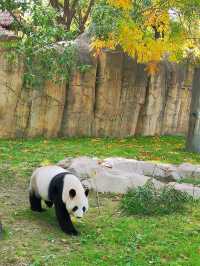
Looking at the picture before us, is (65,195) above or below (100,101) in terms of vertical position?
below

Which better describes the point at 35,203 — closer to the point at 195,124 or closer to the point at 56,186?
the point at 56,186

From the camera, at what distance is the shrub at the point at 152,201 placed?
24.5ft

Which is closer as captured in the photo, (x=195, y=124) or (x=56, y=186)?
(x=56, y=186)

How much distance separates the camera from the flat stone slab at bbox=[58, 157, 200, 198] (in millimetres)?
8672

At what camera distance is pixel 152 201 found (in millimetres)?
7574

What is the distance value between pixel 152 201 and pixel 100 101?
775cm

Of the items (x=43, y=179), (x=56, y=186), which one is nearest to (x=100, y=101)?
(x=43, y=179)

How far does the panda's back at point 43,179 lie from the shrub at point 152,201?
3.96ft

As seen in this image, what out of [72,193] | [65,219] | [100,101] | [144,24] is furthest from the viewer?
[100,101]

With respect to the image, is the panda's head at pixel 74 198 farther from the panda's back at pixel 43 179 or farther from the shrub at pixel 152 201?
the shrub at pixel 152 201

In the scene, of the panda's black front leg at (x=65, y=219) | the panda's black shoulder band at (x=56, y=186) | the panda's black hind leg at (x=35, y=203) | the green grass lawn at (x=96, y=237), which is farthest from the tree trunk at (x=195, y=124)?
the panda's black front leg at (x=65, y=219)

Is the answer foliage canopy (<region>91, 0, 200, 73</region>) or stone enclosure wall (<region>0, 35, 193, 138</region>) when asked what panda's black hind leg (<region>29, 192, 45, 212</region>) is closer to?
foliage canopy (<region>91, 0, 200, 73</region>)

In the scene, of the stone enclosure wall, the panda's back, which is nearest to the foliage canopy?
the stone enclosure wall

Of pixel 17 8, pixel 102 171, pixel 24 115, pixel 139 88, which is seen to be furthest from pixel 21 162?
pixel 139 88
